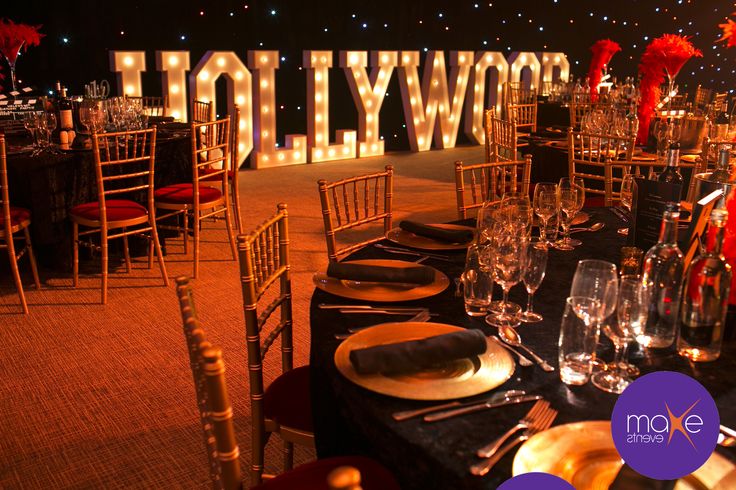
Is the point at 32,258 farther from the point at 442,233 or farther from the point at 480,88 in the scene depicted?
the point at 480,88

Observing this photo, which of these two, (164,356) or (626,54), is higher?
(626,54)

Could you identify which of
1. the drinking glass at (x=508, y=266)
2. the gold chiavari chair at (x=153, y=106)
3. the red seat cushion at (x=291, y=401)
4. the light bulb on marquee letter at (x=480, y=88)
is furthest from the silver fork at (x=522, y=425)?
the light bulb on marquee letter at (x=480, y=88)

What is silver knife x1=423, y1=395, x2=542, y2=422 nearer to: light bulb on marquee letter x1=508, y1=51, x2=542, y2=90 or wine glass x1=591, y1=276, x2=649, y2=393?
wine glass x1=591, y1=276, x2=649, y2=393

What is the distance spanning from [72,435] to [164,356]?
68 cm

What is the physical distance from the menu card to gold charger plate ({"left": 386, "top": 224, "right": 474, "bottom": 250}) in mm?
537

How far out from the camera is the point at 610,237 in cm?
238

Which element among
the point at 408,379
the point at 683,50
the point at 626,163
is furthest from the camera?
the point at 683,50

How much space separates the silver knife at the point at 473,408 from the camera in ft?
4.16

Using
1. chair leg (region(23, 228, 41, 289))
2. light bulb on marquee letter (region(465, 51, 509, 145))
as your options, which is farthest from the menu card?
light bulb on marquee letter (region(465, 51, 509, 145))

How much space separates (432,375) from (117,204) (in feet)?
10.4

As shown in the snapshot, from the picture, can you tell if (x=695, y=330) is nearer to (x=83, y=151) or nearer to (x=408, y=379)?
(x=408, y=379)

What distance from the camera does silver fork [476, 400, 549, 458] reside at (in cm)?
117

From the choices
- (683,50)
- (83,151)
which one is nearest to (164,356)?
(83,151)

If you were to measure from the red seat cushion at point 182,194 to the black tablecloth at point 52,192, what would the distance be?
40 centimetres
